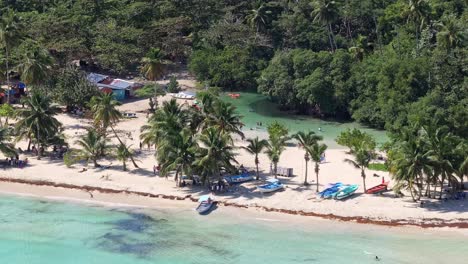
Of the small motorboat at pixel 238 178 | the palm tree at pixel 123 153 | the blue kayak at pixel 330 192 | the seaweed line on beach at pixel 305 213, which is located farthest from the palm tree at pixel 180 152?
the blue kayak at pixel 330 192

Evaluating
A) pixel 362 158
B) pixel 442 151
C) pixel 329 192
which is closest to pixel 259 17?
pixel 362 158

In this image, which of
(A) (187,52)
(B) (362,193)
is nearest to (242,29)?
(A) (187,52)

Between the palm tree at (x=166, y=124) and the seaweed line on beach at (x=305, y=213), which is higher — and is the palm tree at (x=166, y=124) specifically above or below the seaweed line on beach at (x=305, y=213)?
above

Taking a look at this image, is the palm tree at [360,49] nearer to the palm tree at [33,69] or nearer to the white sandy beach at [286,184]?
the white sandy beach at [286,184]

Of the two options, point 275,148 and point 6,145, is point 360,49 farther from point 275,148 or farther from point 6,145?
point 6,145

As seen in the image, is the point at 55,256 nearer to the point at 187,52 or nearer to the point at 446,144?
the point at 446,144

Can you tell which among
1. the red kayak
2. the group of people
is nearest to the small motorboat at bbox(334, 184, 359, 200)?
the red kayak

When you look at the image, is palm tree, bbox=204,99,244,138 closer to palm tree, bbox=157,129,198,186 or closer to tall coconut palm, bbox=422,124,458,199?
palm tree, bbox=157,129,198,186
